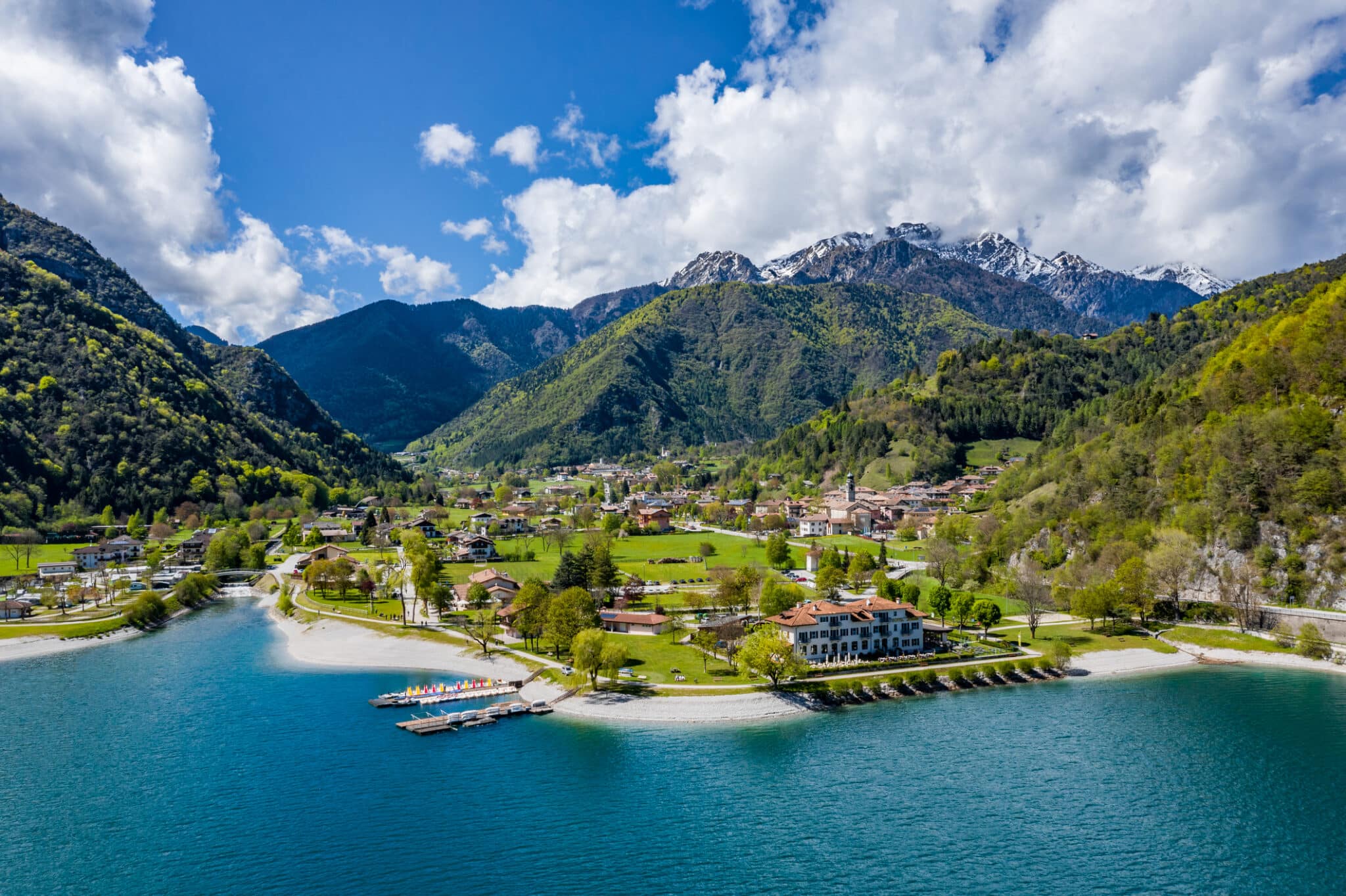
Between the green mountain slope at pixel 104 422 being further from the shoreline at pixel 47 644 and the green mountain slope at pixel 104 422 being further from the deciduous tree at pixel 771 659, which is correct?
the deciduous tree at pixel 771 659

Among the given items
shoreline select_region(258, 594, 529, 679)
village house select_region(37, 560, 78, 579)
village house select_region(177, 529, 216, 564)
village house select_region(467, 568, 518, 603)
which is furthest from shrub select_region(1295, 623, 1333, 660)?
village house select_region(177, 529, 216, 564)

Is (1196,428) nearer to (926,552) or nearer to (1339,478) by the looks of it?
(1339,478)

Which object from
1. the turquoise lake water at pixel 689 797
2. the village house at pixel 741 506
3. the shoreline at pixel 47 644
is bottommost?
the turquoise lake water at pixel 689 797

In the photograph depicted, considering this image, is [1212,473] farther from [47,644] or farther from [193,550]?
[193,550]

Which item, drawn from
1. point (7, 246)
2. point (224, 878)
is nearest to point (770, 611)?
point (224, 878)

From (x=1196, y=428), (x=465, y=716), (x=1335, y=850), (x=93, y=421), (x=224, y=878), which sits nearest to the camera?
(x=224, y=878)

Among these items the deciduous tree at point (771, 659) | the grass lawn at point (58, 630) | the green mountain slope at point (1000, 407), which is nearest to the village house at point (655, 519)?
the green mountain slope at point (1000, 407)

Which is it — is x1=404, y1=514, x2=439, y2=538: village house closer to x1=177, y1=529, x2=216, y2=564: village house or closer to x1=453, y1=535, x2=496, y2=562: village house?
x1=453, y1=535, x2=496, y2=562: village house
